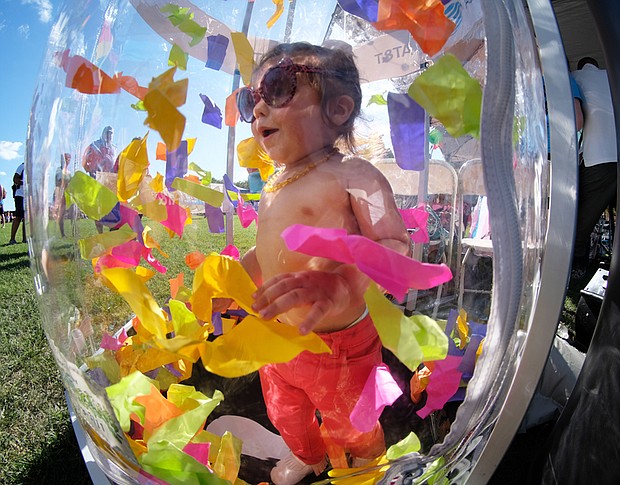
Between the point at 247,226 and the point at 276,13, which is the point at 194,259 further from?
the point at 276,13

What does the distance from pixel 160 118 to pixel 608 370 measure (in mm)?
766

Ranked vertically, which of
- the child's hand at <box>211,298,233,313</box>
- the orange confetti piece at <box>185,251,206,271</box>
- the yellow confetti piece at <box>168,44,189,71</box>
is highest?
the yellow confetti piece at <box>168,44,189,71</box>

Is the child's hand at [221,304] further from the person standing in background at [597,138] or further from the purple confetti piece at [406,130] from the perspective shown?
the person standing in background at [597,138]

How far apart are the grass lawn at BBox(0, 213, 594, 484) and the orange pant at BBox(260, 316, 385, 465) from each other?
241mm

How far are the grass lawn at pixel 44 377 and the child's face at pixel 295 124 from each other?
175mm

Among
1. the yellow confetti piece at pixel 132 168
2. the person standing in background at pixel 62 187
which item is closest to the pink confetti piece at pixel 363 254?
the yellow confetti piece at pixel 132 168

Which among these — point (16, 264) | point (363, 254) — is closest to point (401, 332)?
point (363, 254)

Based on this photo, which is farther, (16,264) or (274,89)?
(16,264)

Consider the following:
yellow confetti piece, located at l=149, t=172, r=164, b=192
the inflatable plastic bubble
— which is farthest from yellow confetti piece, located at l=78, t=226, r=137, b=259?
yellow confetti piece, located at l=149, t=172, r=164, b=192

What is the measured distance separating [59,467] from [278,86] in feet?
4.30

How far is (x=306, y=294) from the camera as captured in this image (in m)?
0.65

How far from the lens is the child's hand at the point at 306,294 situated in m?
0.63

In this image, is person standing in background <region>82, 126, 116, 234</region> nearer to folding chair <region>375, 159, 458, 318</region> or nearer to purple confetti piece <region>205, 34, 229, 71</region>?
purple confetti piece <region>205, 34, 229, 71</region>

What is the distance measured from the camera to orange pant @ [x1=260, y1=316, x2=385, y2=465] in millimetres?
779
